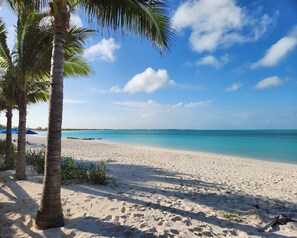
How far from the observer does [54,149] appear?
4.00 metres

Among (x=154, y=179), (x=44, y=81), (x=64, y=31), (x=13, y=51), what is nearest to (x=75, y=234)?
(x=64, y=31)

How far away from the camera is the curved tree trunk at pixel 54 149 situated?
3975mm

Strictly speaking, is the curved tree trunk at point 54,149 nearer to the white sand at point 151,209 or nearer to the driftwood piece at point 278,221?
the white sand at point 151,209

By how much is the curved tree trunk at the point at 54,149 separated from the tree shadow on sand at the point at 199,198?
1.85 m

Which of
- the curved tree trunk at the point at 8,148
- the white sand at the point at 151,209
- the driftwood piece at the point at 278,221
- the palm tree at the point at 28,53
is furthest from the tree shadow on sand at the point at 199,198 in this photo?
the curved tree trunk at the point at 8,148

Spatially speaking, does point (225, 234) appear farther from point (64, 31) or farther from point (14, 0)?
point (14, 0)

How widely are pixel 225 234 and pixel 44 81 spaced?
25.5ft

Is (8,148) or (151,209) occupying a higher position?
(8,148)

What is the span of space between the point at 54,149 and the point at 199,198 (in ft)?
12.9

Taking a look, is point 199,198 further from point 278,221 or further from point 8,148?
point 8,148

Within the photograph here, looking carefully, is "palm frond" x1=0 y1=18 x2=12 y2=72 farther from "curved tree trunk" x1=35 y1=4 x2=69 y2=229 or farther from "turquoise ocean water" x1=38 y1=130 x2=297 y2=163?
"turquoise ocean water" x1=38 y1=130 x2=297 y2=163

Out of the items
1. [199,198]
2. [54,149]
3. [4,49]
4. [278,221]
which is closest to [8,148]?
[4,49]

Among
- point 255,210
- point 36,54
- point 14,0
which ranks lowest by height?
point 255,210

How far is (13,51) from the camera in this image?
714 cm
